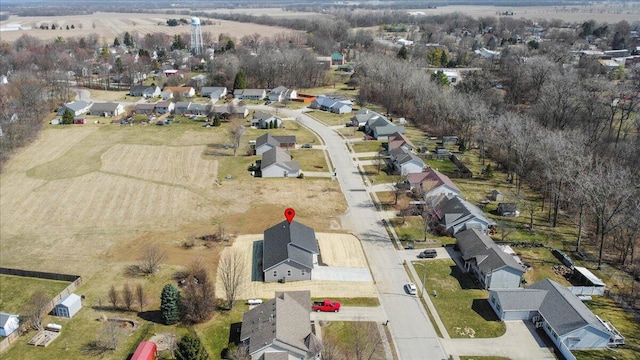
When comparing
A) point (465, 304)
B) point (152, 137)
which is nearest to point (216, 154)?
point (152, 137)

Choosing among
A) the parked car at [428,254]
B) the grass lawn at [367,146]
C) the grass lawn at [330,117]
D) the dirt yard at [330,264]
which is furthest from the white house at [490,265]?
the grass lawn at [330,117]

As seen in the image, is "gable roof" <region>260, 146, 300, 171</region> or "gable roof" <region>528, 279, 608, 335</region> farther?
"gable roof" <region>260, 146, 300, 171</region>

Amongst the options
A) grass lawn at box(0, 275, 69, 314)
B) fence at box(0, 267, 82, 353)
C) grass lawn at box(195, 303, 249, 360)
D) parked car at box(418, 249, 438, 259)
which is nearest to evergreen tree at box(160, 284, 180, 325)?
grass lawn at box(195, 303, 249, 360)

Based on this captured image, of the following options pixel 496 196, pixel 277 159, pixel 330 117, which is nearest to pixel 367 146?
pixel 277 159

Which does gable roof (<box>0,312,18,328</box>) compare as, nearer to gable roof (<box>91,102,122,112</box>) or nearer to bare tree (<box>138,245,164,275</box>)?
bare tree (<box>138,245,164,275</box>)

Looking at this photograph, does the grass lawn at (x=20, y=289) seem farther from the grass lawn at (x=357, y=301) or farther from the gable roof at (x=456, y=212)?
the gable roof at (x=456, y=212)

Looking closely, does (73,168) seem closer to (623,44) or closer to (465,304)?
(465,304)

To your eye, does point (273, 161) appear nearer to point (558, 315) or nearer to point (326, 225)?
point (326, 225)
